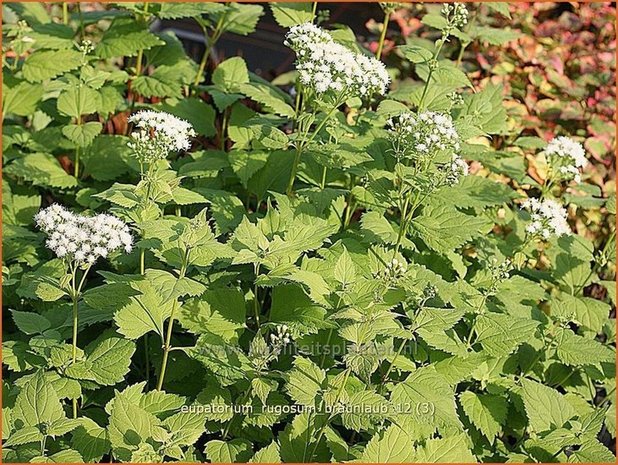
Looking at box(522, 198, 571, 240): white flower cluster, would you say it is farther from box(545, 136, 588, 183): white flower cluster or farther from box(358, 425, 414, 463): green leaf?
box(358, 425, 414, 463): green leaf

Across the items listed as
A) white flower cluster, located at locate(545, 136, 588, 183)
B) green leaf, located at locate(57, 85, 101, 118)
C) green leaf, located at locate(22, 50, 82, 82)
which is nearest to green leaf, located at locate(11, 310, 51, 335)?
green leaf, located at locate(57, 85, 101, 118)

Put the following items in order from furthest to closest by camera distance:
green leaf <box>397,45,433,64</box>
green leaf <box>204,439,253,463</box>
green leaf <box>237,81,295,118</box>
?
green leaf <box>237,81,295,118</box> → green leaf <box>397,45,433,64</box> → green leaf <box>204,439,253,463</box>

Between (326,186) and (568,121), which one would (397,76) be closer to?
(568,121)

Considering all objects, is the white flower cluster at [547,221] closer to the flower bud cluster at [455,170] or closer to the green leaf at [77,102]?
the flower bud cluster at [455,170]

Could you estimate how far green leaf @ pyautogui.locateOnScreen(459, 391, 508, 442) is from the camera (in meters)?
2.55

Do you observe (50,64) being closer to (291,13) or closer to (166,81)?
(166,81)

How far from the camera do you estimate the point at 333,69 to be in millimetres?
2506

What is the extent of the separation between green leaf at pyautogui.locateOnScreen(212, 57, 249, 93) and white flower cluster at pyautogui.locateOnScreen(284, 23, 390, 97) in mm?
895

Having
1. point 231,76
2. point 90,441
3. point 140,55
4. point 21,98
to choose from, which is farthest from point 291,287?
point 21,98

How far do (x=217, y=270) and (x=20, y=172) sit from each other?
45.8 inches

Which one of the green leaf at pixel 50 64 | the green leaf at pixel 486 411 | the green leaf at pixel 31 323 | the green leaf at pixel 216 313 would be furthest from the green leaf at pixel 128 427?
the green leaf at pixel 50 64

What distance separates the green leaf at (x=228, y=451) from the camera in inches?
89.0

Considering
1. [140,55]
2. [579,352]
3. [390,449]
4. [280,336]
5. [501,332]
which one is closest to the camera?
[390,449]

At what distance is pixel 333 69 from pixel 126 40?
1.39 meters
